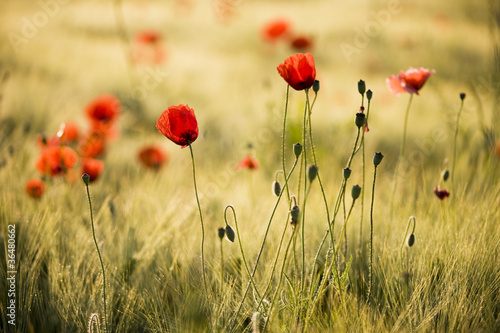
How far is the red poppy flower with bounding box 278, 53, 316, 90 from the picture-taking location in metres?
0.94

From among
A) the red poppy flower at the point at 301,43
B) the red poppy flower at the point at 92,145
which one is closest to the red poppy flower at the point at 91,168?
the red poppy flower at the point at 92,145

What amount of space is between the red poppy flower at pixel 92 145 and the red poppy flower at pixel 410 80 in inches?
52.0

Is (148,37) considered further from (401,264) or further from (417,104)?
(401,264)

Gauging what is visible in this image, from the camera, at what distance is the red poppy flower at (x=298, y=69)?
94 centimetres

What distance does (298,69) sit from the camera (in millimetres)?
947

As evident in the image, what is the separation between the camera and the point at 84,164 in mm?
1684

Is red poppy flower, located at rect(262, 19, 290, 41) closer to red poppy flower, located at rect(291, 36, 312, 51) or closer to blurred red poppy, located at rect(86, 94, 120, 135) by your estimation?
red poppy flower, located at rect(291, 36, 312, 51)

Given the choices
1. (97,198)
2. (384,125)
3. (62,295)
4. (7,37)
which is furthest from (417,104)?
(7,37)

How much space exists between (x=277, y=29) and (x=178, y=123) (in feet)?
8.81

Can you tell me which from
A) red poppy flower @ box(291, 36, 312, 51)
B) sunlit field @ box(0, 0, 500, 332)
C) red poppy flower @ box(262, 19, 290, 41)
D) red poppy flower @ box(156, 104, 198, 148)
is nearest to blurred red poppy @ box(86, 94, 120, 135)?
sunlit field @ box(0, 0, 500, 332)

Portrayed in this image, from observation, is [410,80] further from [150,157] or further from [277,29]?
[277,29]

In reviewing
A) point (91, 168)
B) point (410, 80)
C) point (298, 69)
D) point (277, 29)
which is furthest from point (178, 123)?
point (277, 29)

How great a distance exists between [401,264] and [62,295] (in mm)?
850

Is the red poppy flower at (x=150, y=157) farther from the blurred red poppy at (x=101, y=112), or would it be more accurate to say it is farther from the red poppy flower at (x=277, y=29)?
the red poppy flower at (x=277, y=29)
